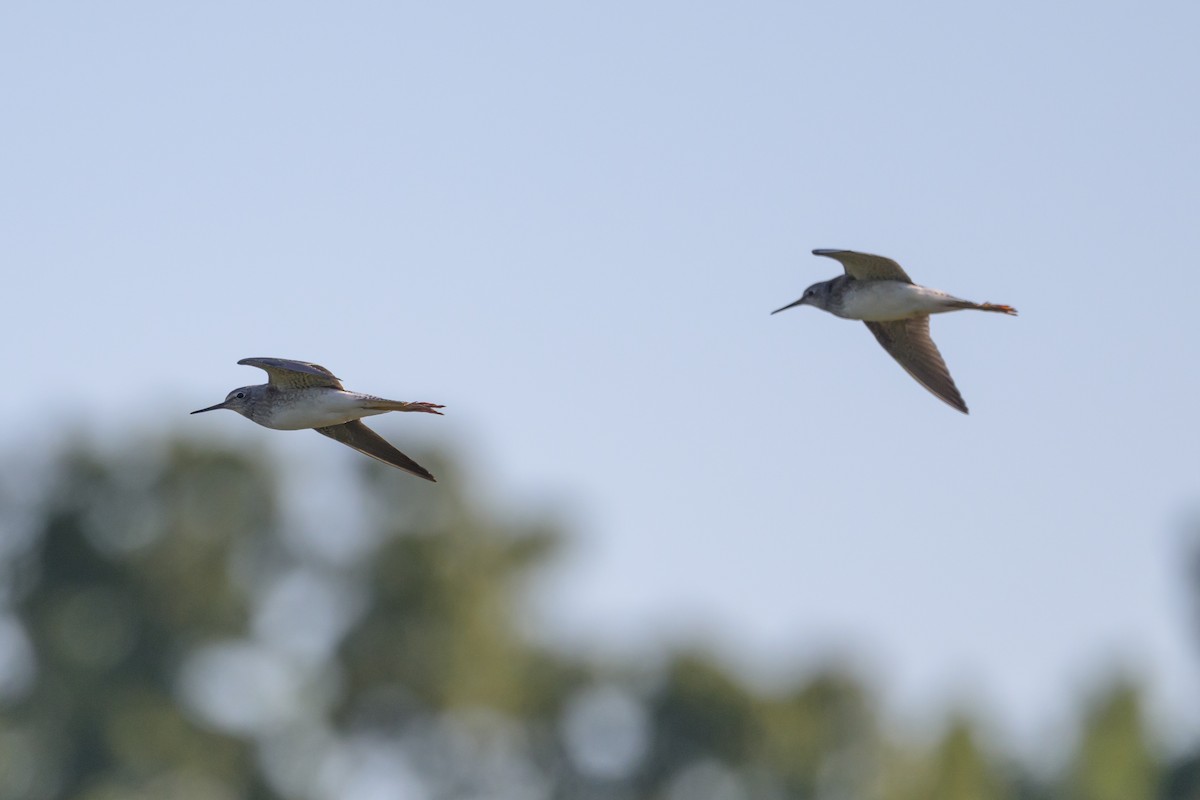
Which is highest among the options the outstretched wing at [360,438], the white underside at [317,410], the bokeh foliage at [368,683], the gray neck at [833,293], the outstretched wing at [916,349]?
the gray neck at [833,293]

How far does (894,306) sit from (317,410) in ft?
17.4

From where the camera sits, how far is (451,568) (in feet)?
208

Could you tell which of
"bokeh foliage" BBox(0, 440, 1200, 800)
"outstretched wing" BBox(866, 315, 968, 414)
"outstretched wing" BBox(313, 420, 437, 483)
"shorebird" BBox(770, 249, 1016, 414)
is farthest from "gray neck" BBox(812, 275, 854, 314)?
"bokeh foliage" BBox(0, 440, 1200, 800)

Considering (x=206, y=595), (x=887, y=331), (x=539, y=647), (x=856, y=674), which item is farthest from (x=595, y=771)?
(x=887, y=331)


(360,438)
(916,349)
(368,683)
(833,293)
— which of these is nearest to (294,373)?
(360,438)

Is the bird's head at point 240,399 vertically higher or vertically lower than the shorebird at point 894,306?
lower

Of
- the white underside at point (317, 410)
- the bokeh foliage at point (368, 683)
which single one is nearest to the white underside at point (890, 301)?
the white underside at point (317, 410)

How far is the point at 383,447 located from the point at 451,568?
42312 millimetres

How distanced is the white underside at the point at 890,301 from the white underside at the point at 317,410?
15.8 feet

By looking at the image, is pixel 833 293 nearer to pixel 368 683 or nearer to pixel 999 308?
pixel 999 308

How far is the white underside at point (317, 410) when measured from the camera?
64.3 ft

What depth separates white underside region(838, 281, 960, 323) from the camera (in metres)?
20.9

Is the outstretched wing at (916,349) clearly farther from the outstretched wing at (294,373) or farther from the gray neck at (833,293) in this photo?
the outstretched wing at (294,373)

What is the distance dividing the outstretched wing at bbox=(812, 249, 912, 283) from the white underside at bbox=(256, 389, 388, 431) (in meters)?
4.47
